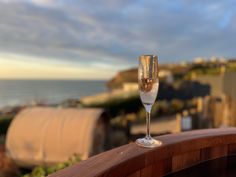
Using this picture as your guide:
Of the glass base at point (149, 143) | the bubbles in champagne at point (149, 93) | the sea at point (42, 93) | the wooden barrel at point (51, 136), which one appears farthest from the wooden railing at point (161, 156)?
the sea at point (42, 93)

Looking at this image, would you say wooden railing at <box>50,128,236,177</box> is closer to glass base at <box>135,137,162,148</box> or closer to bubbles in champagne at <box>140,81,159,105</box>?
glass base at <box>135,137,162,148</box>

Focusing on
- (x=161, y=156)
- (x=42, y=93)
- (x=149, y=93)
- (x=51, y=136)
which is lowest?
(x=51, y=136)

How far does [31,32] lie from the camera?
33.3 feet

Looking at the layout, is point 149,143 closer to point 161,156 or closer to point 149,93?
point 161,156

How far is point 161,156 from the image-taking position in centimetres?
110

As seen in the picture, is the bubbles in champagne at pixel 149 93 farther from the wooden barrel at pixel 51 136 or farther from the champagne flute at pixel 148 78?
the wooden barrel at pixel 51 136

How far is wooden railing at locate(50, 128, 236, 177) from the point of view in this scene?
85 cm

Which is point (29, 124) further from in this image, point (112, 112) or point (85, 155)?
point (112, 112)

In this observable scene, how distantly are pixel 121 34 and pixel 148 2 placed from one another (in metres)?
4.44

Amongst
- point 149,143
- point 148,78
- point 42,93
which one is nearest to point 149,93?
point 148,78

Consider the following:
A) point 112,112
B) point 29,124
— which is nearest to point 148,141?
point 29,124

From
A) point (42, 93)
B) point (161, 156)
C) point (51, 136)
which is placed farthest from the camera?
point (42, 93)

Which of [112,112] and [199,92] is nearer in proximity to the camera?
[112,112]

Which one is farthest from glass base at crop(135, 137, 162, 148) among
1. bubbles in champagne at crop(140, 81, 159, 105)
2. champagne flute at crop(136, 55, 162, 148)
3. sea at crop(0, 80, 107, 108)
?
sea at crop(0, 80, 107, 108)
